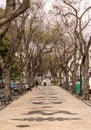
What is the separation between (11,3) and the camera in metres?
18.8

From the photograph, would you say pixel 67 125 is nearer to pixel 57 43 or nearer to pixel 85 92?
pixel 85 92

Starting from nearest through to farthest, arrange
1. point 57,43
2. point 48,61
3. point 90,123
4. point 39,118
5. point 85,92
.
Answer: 1. point 90,123
2. point 39,118
3. point 85,92
4. point 57,43
5. point 48,61

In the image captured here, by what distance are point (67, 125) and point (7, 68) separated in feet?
65.9

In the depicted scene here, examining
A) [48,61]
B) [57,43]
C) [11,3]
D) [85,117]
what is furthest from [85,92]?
[48,61]

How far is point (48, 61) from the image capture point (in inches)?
4505

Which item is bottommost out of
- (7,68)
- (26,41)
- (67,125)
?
(67,125)

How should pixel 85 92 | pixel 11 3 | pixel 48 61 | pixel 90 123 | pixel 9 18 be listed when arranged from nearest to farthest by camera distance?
pixel 9 18 < pixel 11 3 < pixel 90 123 < pixel 85 92 < pixel 48 61

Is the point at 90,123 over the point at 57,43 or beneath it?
beneath

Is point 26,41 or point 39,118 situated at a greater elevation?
point 26,41

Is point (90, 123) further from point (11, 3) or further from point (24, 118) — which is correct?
point (11, 3)

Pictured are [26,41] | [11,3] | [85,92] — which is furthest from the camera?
[26,41]

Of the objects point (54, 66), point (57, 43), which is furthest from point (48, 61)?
point (57, 43)

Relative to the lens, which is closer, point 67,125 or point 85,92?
point 67,125

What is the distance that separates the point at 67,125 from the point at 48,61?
95.3 metres
